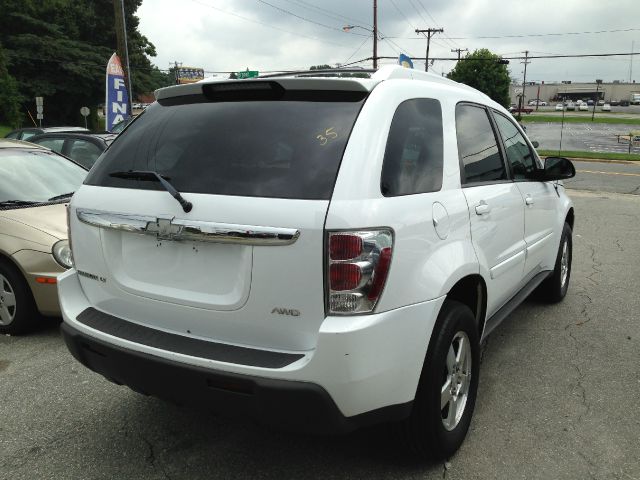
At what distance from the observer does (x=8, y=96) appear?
40875 millimetres

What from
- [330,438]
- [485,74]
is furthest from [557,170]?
[485,74]

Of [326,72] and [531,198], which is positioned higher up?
[326,72]

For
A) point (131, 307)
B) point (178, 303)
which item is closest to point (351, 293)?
point (178, 303)

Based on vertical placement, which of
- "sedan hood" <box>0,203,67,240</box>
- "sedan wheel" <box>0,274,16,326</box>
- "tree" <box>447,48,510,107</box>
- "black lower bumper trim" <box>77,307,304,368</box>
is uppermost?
"tree" <box>447,48,510,107</box>

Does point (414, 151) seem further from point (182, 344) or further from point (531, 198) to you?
point (531, 198)

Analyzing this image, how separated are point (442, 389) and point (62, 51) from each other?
162 feet

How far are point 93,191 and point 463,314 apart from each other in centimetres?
185

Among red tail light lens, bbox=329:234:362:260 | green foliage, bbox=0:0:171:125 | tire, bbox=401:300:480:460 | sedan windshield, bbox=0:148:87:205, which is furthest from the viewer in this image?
green foliage, bbox=0:0:171:125

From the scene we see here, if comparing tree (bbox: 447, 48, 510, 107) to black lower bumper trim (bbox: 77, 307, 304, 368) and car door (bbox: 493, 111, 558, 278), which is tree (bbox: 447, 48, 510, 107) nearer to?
car door (bbox: 493, 111, 558, 278)

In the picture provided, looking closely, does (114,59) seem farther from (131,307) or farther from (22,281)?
(131,307)

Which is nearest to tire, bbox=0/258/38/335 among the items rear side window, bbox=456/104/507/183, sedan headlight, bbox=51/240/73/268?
sedan headlight, bbox=51/240/73/268

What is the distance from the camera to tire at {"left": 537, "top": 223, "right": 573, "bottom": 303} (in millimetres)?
4938

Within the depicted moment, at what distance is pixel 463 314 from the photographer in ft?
8.58

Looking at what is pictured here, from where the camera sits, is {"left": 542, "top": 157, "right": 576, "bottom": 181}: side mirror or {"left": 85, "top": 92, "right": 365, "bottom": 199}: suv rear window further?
{"left": 542, "top": 157, "right": 576, "bottom": 181}: side mirror
